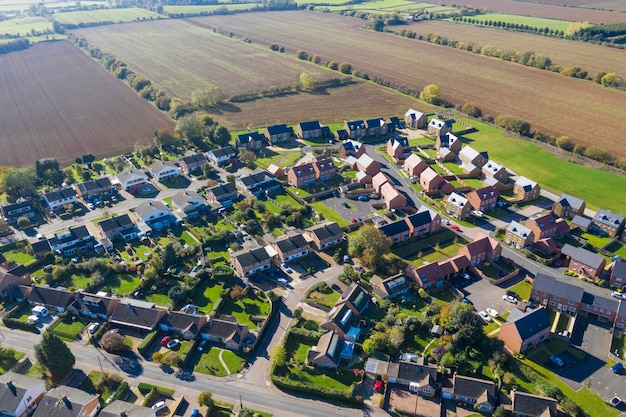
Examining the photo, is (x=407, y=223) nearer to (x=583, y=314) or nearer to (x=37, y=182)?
(x=583, y=314)

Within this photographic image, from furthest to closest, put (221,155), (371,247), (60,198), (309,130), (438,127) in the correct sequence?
(438,127), (309,130), (221,155), (60,198), (371,247)

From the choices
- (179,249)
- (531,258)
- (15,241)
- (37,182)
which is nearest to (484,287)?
(531,258)

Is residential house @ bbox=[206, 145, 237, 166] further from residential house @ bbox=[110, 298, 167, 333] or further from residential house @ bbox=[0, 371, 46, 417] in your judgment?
residential house @ bbox=[0, 371, 46, 417]

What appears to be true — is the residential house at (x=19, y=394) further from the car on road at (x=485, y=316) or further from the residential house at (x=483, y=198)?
the residential house at (x=483, y=198)

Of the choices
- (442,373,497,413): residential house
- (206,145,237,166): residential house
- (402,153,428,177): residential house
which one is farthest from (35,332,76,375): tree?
(402,153,428,177): residential house

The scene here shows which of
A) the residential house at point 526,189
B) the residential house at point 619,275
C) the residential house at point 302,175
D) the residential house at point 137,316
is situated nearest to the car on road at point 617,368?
the residential house at point 619,275

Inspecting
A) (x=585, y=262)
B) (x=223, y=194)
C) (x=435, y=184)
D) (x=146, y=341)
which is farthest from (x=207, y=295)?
(x=585, y=262)

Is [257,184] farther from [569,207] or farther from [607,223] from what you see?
[607,223]
